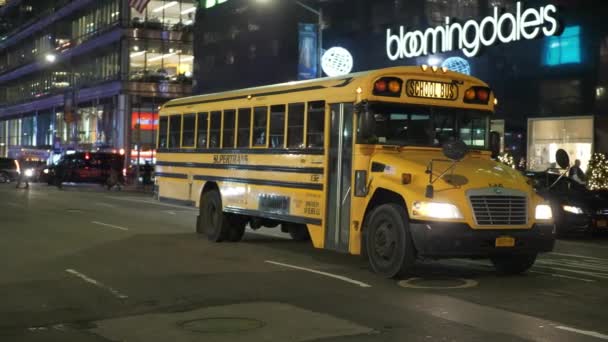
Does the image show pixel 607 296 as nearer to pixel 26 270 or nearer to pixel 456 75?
pixel 456 75

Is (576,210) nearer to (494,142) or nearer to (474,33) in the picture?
(494,142)

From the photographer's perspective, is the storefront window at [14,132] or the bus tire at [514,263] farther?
the storefront window at [14,132]

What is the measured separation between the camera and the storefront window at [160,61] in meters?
69.4

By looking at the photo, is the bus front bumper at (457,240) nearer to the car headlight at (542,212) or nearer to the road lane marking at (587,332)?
the car headlight at (542,212)

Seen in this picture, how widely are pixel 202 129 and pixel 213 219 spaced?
1.86m

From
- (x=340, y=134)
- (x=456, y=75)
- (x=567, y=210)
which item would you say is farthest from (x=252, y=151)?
(x=567, y=210)

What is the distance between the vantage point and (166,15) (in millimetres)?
70938

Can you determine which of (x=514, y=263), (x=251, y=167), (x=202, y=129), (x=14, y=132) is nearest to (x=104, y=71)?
(x=14, y=132)

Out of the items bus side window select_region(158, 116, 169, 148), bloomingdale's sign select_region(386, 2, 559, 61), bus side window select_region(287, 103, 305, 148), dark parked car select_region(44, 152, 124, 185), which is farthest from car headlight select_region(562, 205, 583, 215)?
dark parked car select_region(44, 152, 124, 185)

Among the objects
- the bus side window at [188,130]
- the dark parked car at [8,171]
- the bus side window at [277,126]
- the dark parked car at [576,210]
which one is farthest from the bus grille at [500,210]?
the dark parked car at [8,171]

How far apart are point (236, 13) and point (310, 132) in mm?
43270

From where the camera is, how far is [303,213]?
510 inches

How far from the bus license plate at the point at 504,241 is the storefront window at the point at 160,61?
61.2 metres

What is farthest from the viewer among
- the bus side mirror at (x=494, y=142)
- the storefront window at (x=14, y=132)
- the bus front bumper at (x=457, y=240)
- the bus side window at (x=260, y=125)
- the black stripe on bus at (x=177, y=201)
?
the storefront window at (x=14, y=132)
